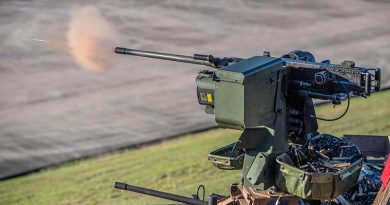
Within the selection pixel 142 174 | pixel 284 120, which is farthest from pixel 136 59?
pixel 284 120

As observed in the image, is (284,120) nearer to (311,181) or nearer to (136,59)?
(311,181)

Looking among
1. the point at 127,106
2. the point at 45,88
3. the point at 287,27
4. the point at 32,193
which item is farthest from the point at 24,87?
the point at 287,27

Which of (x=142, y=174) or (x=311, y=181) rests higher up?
(x=311, y=181)

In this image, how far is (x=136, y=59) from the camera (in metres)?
25.7

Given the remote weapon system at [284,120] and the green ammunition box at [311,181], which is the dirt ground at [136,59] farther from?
the green ammunition box at [311,181]

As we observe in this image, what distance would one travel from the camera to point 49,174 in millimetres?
20156

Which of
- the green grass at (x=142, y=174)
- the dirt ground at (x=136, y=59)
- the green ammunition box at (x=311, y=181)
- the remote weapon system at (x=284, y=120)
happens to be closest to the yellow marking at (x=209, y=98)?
the remote weapon system at (x=284, y=120)

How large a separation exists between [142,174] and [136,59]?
6.61m

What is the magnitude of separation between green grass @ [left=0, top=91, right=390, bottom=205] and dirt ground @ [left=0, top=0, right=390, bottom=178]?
18.6 inches

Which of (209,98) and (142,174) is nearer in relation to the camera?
(209,98)

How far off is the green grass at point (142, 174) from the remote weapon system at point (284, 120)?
5.89 m

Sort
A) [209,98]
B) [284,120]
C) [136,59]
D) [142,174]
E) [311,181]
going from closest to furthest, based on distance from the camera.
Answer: [311,181], [209,98], [284,120], [142,174], [136,59]

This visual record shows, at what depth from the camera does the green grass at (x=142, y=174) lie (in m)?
18.7

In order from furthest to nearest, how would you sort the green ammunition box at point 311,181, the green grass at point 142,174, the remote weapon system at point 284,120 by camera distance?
1. the green grass at point 142,174
2. the green ammunition box at point 311,181
3. the remote weapon system at point 284,120
